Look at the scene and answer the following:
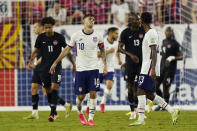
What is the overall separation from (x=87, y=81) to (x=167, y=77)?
5653 mm

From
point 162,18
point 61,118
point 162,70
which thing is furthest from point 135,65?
point 162,18

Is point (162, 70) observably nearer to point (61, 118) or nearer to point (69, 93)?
point (69, 93)

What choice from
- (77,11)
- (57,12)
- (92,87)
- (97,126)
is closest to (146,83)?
(92,87)

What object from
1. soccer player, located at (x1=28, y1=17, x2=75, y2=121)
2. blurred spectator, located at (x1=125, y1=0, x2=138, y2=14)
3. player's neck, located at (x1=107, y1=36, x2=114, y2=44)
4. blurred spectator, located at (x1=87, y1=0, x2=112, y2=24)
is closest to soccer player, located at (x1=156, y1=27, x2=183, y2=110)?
player's neck, located at (x1=107, y1=36, x2=114, y2=44)

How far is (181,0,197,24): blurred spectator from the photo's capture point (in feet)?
60.7

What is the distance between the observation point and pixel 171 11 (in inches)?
736

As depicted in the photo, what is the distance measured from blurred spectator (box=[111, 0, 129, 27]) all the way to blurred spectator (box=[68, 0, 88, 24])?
93cm

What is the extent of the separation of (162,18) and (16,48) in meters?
4.66

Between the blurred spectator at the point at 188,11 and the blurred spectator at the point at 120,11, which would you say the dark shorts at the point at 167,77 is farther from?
the blurred spectator at the point at 120,11

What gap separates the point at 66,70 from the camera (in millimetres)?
18406

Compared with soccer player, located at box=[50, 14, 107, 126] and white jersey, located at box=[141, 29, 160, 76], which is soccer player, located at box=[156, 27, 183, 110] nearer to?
soccer player, located at box=[50, 14, 107, 126]

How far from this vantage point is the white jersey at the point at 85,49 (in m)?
12.0

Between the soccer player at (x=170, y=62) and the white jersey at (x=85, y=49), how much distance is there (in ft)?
18.0

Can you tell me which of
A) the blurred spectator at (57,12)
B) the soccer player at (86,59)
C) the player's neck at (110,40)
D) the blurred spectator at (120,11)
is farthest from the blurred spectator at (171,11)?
the soccer player at (86,59)
